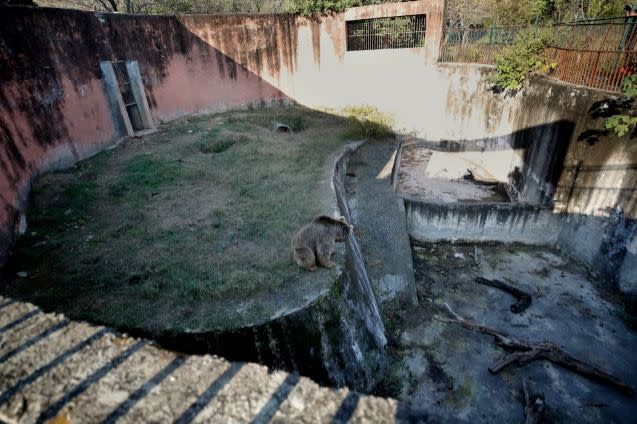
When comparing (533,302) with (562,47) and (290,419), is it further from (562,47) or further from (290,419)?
(290,419)

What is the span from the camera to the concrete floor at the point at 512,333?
19.5ft

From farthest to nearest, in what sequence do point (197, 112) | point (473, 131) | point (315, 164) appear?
point (197, 112)
point (473, 131)
point (315, 164)

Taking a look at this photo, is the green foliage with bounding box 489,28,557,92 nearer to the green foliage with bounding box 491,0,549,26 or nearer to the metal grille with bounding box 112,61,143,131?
the green foliage with bounding box 491,0,549,26

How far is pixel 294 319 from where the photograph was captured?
177 inches

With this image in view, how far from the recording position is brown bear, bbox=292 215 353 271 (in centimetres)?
512

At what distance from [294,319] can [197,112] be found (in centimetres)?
1215

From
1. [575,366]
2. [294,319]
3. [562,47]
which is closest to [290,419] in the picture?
[294,319]

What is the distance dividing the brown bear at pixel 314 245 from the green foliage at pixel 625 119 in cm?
660

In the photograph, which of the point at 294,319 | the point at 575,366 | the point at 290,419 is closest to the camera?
the point at 290,419

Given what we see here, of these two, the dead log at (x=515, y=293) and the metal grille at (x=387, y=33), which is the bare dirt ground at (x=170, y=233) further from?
the metal grille at (x=387, y=33)

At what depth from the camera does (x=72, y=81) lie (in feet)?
29.2

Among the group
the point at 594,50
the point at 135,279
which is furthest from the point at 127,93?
the point at 594,50

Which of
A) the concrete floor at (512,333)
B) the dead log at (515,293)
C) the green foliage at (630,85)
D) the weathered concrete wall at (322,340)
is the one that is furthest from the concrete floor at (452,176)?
the weathered concrete wall at (322,340)

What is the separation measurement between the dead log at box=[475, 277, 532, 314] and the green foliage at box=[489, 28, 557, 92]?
20.4 feet
